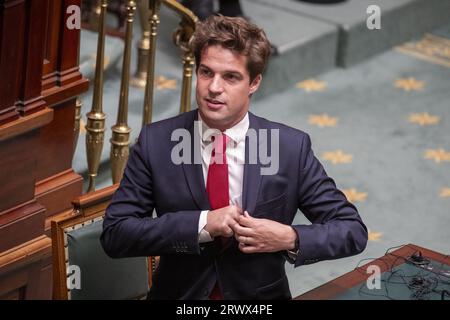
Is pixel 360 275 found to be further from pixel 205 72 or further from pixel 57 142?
pixel 57 142

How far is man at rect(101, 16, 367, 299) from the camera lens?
375 cm

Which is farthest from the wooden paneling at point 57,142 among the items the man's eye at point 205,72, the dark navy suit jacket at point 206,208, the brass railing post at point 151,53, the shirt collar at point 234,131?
the man's eye at point 205,72

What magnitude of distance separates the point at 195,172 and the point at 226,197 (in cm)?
13

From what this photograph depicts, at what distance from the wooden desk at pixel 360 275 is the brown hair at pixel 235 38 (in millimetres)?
787

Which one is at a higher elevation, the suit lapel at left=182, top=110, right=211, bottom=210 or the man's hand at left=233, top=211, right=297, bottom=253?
the suit lapel at left=182, top=110, right=211, bottom=210

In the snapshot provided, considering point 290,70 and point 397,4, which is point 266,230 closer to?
point 290,70

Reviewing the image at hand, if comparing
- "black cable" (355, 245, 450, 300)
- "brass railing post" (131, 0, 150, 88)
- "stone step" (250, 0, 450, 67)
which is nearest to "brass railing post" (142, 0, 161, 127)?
"brass railing post" (131, 0, 150, 88)

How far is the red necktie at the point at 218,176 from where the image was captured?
387cm

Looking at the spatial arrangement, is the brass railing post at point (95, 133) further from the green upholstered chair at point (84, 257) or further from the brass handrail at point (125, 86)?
the green upholstered chair at point (84, 257)

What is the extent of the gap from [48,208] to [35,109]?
28.2 inches

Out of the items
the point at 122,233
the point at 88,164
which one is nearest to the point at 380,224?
the point at 88,164

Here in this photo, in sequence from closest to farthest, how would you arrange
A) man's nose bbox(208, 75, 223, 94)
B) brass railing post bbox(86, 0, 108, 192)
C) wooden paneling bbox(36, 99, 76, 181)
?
man's nose bbox(208, 75, 223, 94) → wooden paneling bbox(36, 99, 76, 181) → brass railing post bbox(86, 0, 108, 192)

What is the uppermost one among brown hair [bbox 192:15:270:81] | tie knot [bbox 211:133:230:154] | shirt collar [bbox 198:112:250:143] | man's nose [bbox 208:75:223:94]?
brown hair [bbox 192:15:270:81]

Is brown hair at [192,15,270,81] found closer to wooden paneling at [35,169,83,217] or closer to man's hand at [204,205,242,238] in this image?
man's hand at [204,205,242,238]
